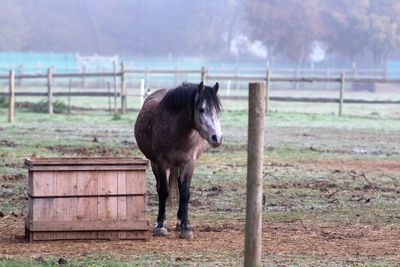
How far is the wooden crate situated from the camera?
10.9m

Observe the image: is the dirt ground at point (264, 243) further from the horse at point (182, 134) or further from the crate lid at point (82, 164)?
the crate lid at point (82, 164)

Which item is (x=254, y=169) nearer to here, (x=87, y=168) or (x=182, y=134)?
(x=87, y=168)

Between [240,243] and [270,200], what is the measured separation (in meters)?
3.84

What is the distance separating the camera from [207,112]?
36.9 ft

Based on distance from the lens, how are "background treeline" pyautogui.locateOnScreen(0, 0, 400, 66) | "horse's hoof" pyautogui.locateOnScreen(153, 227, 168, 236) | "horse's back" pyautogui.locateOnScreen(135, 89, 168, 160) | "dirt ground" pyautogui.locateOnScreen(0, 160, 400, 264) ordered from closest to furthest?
"dirt ground" pyautogui.locateOnScreen(0, 160, 400, 264) < "horse's hoof" pyautogui.locateOnScreen(153, 227, 168, 236) < "horse's back" pyautogui.locateOnScreen(135, 89, 168, 160) < "background treeline" pyautogui.locateOnScreen(0, 0, 400, 66)

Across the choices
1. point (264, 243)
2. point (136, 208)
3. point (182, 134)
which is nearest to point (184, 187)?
point (182, 134)

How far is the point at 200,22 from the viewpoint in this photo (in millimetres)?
103438

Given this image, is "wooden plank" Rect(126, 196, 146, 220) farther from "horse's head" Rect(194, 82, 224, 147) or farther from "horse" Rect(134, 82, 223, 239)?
"horse's head" Rect(194, 82, 224, 147)

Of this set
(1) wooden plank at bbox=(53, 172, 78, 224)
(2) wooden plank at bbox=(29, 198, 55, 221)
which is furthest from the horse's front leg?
(2) wooden plank at bbox=(29, 198, 55, 221)

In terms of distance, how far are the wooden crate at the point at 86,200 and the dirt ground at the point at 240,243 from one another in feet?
0.53

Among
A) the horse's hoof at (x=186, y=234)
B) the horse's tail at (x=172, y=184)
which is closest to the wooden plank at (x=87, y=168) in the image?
the horse's hoof at (x=186, y=234)

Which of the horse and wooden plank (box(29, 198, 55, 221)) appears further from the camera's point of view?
the horse

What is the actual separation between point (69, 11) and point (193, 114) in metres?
97.6

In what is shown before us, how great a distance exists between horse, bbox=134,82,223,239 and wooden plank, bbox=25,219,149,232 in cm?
59
